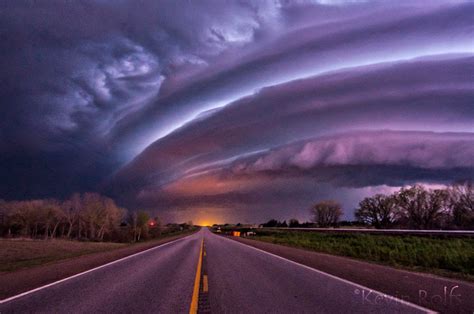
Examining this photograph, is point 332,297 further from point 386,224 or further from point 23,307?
point 386,224

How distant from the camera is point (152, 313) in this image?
6.70 metres

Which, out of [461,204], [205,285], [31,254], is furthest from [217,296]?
[461,204]

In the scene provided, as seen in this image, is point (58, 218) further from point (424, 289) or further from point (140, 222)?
point (424, 289)

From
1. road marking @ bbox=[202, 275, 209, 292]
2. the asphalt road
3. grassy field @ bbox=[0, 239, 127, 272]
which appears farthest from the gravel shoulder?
grassy field @ bbox=[0, 239, 127, 272]

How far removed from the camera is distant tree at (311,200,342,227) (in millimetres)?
110812

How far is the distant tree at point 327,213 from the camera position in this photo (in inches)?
4363

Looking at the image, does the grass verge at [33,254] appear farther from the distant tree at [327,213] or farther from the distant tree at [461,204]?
the distant tree at [327,213]

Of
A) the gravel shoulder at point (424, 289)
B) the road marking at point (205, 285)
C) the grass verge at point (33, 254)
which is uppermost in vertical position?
the gravel shoulder at point (424, 289)

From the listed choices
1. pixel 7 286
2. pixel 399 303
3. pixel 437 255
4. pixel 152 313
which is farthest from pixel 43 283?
pixel 437 255

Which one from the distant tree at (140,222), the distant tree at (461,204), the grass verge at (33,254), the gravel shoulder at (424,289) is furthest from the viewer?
the distant tree at (140,222)

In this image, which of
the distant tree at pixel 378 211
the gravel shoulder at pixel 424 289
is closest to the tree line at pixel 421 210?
the distant tree at pixel 378 211

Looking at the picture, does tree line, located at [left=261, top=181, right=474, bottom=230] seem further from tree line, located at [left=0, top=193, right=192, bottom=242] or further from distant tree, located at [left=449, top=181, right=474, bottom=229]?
tree line, located at [left=0, top=193, right=192, bottom=242]

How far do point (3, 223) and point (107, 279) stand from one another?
307 feet

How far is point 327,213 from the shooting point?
112m
